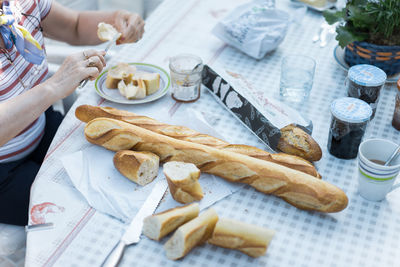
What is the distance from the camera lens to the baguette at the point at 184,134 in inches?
43.6

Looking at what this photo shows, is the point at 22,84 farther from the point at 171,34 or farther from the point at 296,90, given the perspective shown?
the point at 296,90

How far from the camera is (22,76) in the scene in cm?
136

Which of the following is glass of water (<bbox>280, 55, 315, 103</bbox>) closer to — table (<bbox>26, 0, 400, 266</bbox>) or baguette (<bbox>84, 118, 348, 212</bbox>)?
table (<bbox>26, 0, 400, 266</bbox>)

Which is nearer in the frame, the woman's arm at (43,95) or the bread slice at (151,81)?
the woman's arm at (43,95)

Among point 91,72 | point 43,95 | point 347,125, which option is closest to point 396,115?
point 347,125

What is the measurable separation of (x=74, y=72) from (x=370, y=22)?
2.89 feet

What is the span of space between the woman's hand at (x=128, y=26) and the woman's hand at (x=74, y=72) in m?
0.26

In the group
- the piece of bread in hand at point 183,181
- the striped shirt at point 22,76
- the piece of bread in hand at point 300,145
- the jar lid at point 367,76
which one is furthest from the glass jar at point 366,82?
the striped shirt at point 22,76

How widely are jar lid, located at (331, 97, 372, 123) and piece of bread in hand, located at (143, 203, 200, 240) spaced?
428 mm

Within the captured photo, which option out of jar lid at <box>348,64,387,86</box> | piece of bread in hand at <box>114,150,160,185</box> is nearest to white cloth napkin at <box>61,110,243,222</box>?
piece of bread in hand at <box>114,150,160,185</box>

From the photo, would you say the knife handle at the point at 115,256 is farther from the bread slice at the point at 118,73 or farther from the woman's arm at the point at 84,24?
the woman's arm at the point at 84,24

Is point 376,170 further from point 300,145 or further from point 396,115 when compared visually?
point 396,115

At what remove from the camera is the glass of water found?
1.42 meters

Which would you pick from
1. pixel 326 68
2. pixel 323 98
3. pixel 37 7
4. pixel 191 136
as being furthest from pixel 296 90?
pixel 37 7
